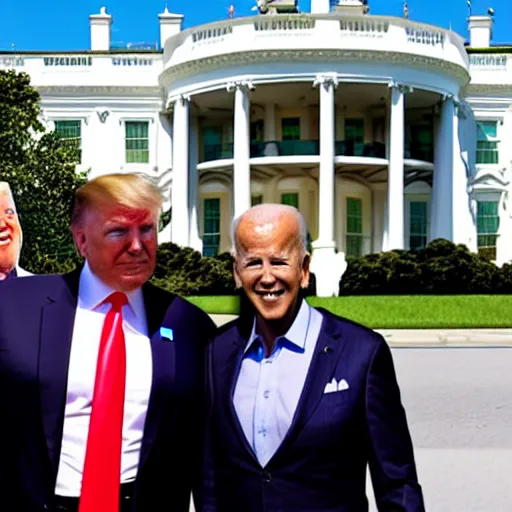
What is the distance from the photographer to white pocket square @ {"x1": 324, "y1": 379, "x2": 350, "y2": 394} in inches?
111

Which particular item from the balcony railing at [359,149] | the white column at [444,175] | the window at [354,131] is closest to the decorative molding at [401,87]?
the white column at [444,175]

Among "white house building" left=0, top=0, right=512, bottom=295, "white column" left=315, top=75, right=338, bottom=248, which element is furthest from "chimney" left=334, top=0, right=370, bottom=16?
"white column" left=315, top=75, right=338, bottom=248

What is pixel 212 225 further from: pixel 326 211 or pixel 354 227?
pixel 326 211

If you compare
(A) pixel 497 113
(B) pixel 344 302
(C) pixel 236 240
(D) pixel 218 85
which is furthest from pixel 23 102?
(C) pixel 236 240

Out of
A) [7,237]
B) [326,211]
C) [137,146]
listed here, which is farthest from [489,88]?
[7,237]

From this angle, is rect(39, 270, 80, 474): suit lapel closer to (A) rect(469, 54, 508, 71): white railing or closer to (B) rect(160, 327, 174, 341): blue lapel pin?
(B) rect(160, 327, 174, 341): blue lapel pin

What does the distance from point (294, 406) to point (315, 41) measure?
1126 inches

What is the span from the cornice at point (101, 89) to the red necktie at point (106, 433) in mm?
33051

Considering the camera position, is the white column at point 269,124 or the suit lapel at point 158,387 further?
the white column at point 269,124

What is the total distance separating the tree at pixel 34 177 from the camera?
25.3 meters

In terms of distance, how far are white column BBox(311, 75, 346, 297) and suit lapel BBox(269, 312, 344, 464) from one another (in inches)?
944

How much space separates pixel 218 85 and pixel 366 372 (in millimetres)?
29092

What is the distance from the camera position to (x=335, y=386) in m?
2.83

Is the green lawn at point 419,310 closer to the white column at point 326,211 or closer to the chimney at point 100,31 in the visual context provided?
the white column at point 326,211
